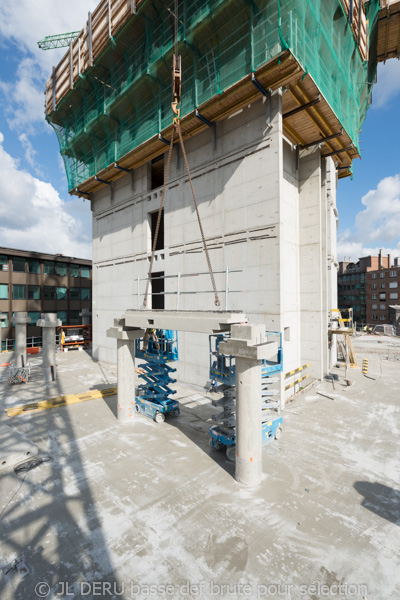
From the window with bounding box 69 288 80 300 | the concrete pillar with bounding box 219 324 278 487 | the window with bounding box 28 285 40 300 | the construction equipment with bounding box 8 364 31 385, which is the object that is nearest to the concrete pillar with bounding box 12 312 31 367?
the construction equipment with bounding box 8 364 31 385

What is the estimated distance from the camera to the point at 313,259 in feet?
53.3

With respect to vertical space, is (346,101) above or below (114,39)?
below

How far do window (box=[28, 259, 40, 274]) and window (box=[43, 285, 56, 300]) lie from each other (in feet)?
7.12

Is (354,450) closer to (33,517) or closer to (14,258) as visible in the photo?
(33,517)

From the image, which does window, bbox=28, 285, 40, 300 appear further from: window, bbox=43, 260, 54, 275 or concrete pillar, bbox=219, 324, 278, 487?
concrete pillar, bbox=219, 324, 278, 487

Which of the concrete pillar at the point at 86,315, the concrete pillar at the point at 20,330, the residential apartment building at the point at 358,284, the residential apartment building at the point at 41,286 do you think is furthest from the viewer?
the residential apartment building at the point at 358,284

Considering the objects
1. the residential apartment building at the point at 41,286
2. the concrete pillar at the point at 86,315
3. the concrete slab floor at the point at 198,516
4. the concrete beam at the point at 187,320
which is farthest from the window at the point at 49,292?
A: the concrete beam at the point at 187,320

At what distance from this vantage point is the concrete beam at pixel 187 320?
26.9 ft

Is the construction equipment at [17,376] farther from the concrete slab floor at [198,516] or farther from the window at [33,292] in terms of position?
the window at [33,292]

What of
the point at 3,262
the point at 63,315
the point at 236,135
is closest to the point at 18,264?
the point at 3,262

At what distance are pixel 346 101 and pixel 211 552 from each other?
22.6 meters

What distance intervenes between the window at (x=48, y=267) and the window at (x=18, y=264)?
2486 millimetres

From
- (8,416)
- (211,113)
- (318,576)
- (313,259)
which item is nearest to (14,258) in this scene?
(8,416)

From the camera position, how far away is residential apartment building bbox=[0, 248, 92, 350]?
32.7 m
